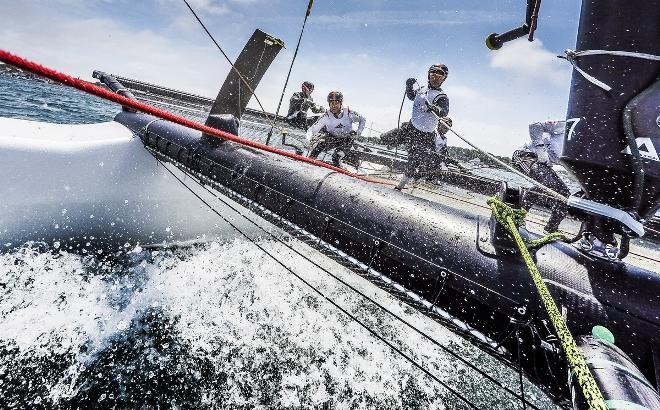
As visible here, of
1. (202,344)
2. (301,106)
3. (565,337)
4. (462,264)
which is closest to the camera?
(565,337)

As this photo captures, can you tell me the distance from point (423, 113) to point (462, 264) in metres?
4.15

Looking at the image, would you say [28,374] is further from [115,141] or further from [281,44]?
[281,44]

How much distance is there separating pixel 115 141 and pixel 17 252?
1490 millimetres

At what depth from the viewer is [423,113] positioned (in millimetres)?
5293

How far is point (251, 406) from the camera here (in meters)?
2.17

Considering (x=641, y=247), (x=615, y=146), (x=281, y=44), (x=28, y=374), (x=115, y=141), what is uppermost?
(x=281, y=44)

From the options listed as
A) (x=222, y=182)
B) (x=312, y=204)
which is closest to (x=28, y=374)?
(x=222, y=182)

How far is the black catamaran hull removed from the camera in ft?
4.47

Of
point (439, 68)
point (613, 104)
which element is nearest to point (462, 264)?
point (613, 104)

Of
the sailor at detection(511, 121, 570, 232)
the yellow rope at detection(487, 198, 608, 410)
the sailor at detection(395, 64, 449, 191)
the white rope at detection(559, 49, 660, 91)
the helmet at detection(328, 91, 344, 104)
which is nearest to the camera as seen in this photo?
the yellow rope at detection(487, 198, 608, 410)

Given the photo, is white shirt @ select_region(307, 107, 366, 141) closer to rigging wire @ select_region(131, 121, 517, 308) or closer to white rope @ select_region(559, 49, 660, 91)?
rigging wire @ select_region(131, 121, 517, 308)

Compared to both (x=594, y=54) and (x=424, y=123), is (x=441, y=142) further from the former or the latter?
(x=594, y=54)

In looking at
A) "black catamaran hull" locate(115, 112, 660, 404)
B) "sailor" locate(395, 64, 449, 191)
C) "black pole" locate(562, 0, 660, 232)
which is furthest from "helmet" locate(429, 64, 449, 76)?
"black pole" locate(562, 0, 660, 232)

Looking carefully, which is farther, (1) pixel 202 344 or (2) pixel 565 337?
(1) pixel 202 344
